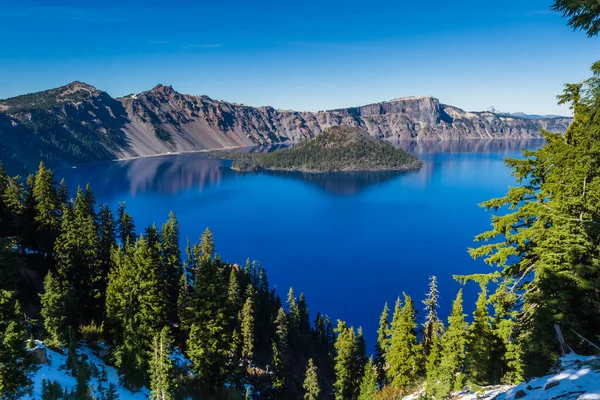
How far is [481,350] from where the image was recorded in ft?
89.8

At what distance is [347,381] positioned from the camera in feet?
133

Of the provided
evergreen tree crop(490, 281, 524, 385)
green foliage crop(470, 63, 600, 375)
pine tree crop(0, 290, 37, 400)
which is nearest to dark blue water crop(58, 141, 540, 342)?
evergreen tree crop(490, 281, 524, 385)

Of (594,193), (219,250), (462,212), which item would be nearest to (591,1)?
(594,193)

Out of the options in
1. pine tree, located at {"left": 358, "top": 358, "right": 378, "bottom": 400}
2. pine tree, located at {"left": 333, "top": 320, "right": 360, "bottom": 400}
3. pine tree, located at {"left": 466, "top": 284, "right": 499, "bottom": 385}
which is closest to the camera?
pine tree, located at {"left": 466, "top": 284, "right": 499, "bottom": 385}

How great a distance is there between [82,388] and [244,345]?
3442cm

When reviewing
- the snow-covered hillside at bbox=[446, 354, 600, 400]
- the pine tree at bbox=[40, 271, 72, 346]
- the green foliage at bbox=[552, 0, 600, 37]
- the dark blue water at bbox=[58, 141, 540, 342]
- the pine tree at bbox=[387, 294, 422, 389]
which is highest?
the green foliage at bbox=[552, 0, 600, 37]

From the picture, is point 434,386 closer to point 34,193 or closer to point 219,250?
point 34,193

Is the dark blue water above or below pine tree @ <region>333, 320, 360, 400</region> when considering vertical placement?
below

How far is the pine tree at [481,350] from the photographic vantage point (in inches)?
1054

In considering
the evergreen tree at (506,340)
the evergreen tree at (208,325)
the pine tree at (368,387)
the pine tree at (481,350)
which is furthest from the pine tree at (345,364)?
the evergreen tree at (208,325)

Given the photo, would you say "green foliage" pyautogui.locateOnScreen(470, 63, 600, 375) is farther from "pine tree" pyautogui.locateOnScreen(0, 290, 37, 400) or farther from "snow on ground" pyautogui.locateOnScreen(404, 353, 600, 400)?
"pine tree" pyautogui.locateOnScreen(0, 290, 37, 400)

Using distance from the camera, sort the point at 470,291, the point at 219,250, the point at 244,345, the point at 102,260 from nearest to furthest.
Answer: the point at 102,260, the point at 244,345, the point at 470,291, the point at 219,250

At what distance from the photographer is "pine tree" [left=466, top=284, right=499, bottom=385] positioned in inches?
1054

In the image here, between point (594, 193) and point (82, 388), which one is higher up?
point (594, 193)
